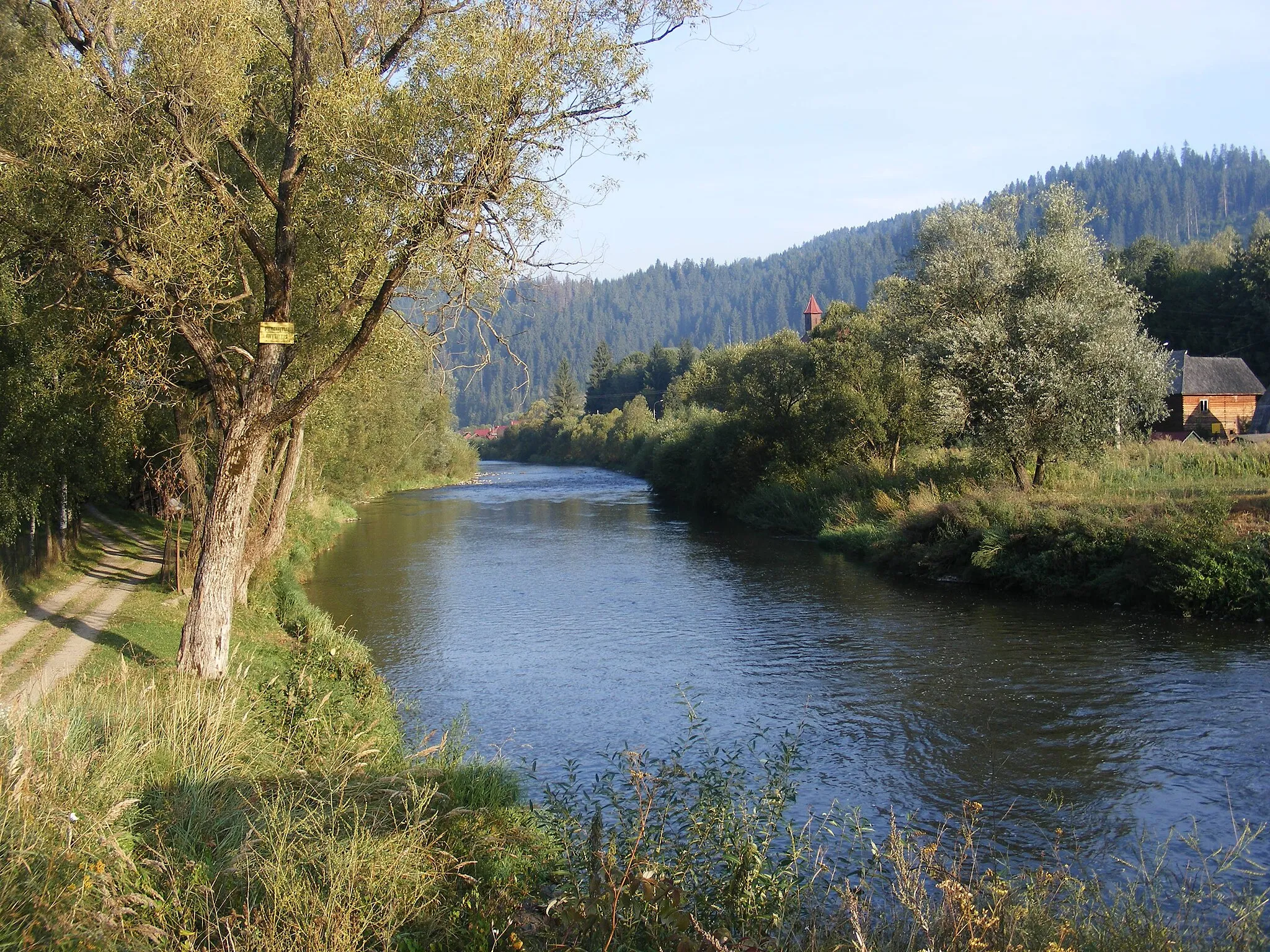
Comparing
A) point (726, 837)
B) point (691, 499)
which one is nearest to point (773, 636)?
point (726, 837)

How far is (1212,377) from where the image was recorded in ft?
167

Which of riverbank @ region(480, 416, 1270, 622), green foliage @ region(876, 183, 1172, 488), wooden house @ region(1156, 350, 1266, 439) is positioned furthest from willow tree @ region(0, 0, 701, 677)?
wooden house @ region(1156, 350, 1266, 439)

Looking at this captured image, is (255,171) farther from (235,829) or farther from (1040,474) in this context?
(1040,474)

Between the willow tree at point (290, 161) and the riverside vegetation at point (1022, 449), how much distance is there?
16630 mm

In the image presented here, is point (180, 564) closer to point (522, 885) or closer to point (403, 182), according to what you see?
point (403, 182)

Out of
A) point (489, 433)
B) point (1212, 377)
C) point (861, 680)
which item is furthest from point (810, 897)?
point (489, 433)

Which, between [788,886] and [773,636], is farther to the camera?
[773,636]

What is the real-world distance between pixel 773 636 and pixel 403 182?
1268 centimetres

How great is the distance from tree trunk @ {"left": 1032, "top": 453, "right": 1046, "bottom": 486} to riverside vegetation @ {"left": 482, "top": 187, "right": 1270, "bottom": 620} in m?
0.09

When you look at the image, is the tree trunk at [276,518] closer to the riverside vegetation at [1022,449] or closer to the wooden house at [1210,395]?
the riverside vegetation at [1022,449]

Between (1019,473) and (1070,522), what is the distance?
491 centimetres

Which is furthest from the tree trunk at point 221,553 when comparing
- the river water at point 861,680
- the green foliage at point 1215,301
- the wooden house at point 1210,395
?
the green foliage at point 1215,301

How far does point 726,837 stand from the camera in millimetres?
7293

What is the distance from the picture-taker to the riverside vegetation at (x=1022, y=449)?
21641 mm
